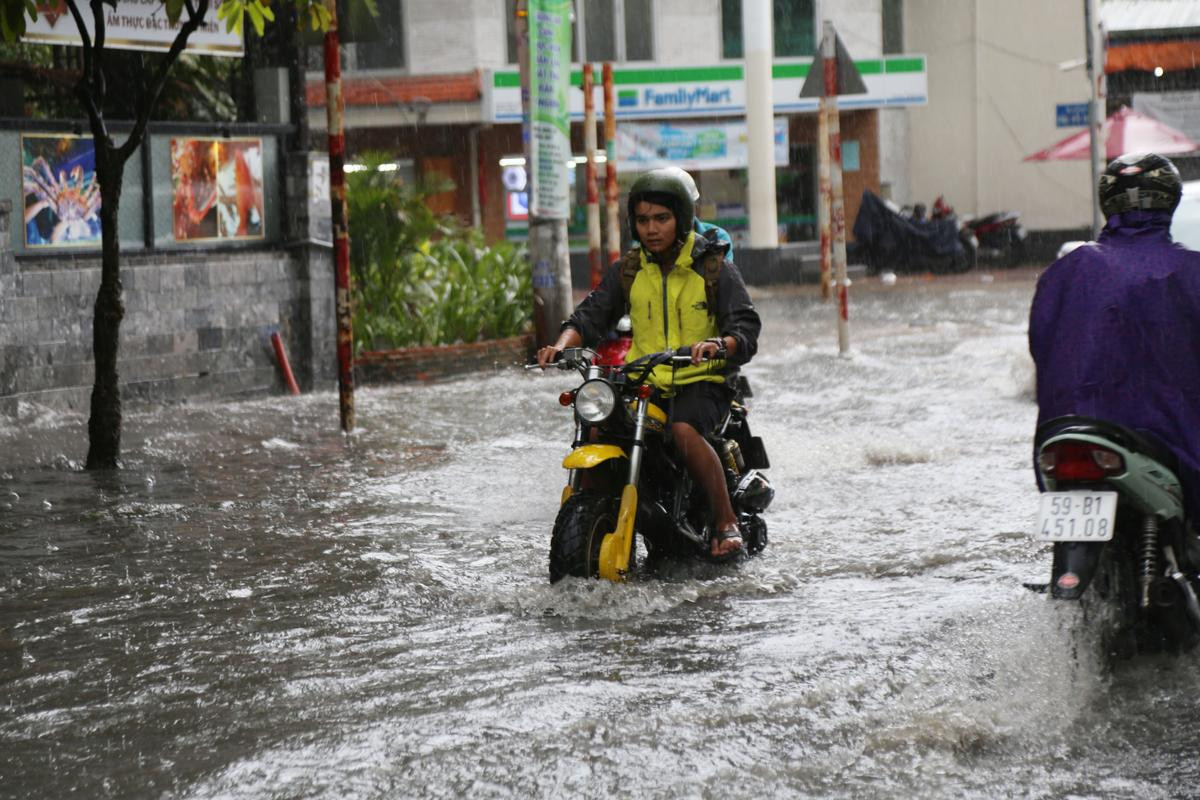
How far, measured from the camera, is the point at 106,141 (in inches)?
409

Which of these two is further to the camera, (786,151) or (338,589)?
(786,151)

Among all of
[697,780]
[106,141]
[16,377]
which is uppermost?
[106,141]

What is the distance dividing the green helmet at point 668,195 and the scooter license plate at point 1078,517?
2188 mm

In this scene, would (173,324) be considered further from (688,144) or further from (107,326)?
(688,144)

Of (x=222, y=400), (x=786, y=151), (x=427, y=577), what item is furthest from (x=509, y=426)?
(x=786, y=151)

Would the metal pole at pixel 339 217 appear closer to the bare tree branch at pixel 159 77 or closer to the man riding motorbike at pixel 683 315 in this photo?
the bare tree branch at pixel 159 77

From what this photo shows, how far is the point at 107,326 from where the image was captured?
1048cm

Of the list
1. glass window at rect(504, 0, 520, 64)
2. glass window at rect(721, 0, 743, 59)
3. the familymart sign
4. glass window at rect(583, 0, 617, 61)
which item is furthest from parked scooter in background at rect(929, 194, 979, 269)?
glass window at rect(504, 0, 520, 64)

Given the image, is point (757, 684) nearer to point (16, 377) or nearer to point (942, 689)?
point (942, 689)

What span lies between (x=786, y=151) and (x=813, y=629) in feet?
90.1

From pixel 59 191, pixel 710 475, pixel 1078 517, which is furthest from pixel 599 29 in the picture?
pixel 1078 517

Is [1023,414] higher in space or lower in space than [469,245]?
lower

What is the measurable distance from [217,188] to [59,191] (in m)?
1.58

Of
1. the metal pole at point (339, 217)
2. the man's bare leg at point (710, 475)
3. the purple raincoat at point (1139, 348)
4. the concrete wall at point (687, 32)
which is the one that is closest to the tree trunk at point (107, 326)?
the metal pole at point (339, 217)
